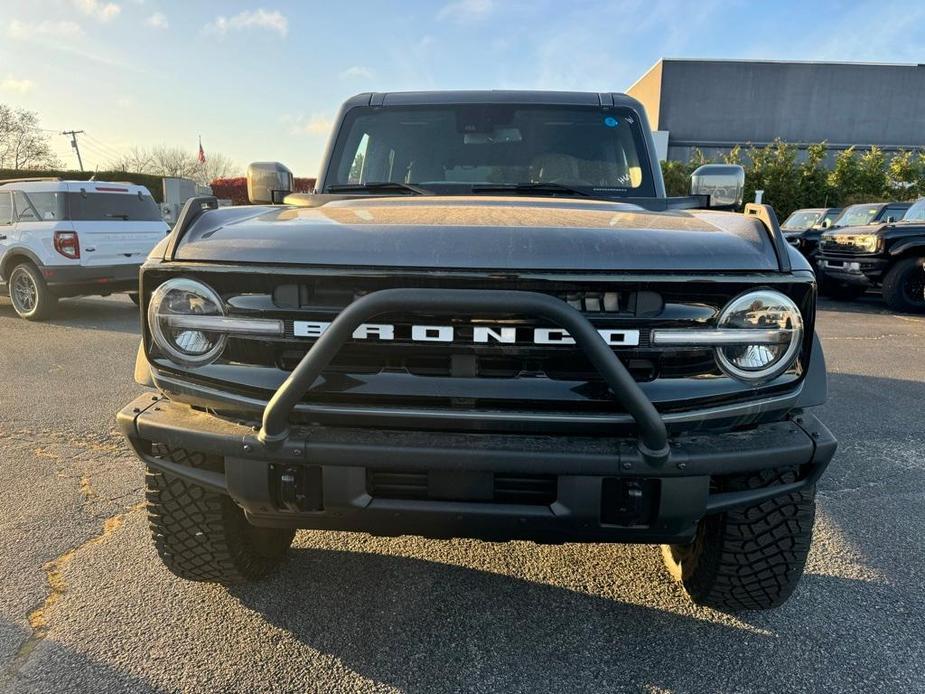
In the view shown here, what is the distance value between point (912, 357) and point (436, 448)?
7083 millimetres

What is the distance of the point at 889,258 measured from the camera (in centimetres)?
996

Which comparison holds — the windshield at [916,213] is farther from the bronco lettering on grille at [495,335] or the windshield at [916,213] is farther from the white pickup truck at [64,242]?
the white pickup truck at [64,242]

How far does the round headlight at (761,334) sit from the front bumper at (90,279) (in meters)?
8.46

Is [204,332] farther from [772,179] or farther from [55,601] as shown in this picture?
[772,179]

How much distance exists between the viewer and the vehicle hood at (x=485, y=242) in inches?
67.2

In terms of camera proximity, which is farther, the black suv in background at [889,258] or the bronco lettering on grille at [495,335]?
the black suv in background at [889,258]

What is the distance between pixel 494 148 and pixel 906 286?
31.4 ft

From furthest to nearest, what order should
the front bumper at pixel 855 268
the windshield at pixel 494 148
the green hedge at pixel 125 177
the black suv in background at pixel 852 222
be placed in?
the green hedge at pixel 125 177, the black suv in background at pixel 852 222, the front bumper at pixel 855 268, the windshield at pixel 494 148

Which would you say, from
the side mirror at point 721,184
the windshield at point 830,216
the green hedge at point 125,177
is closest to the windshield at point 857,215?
the windshield at point 830,216

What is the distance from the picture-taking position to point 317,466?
173 centimetres

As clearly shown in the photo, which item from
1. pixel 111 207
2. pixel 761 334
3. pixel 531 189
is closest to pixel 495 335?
pixel 761 334

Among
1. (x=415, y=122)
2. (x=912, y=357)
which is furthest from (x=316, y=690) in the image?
(x=912, y=357)

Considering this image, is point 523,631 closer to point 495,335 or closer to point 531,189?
point 495,335

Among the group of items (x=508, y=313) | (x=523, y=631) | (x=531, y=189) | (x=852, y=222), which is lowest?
(x=523, y=631)
